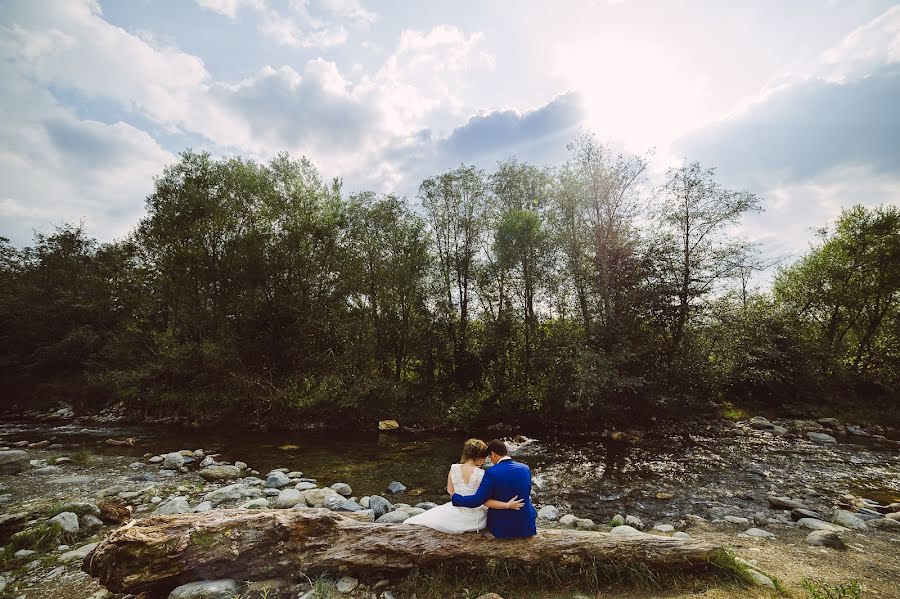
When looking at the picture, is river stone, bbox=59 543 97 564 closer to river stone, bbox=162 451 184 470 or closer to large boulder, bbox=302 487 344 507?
large boulder, bbox=302 487 344 507

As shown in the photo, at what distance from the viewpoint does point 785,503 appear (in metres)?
8.94

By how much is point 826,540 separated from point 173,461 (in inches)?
699

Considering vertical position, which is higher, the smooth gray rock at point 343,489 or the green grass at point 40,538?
the green grass at point 40,538

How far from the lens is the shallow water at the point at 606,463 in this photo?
991 centimetres

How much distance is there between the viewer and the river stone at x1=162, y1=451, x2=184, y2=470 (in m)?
12.5

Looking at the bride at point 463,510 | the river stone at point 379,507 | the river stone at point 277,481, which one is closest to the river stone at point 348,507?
the river stone at point 379,507

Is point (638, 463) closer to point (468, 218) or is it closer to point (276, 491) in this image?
point (276, 491)

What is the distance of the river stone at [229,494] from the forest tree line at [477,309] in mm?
11180

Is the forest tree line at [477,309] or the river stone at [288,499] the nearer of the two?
the river stone at [288,499]

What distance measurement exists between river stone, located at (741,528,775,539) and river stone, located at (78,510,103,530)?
42.4 ft

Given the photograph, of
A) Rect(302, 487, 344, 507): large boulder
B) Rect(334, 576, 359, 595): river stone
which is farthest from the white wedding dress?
Rect(302, 487, 344, 507): large boulder

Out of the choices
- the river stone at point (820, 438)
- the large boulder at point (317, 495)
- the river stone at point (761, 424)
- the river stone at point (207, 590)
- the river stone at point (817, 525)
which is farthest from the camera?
the river stone at point (761, 424)

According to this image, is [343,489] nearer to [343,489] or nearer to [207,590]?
[343,489]

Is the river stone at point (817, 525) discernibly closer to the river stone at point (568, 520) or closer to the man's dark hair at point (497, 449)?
the river stone at point (568, 520)
